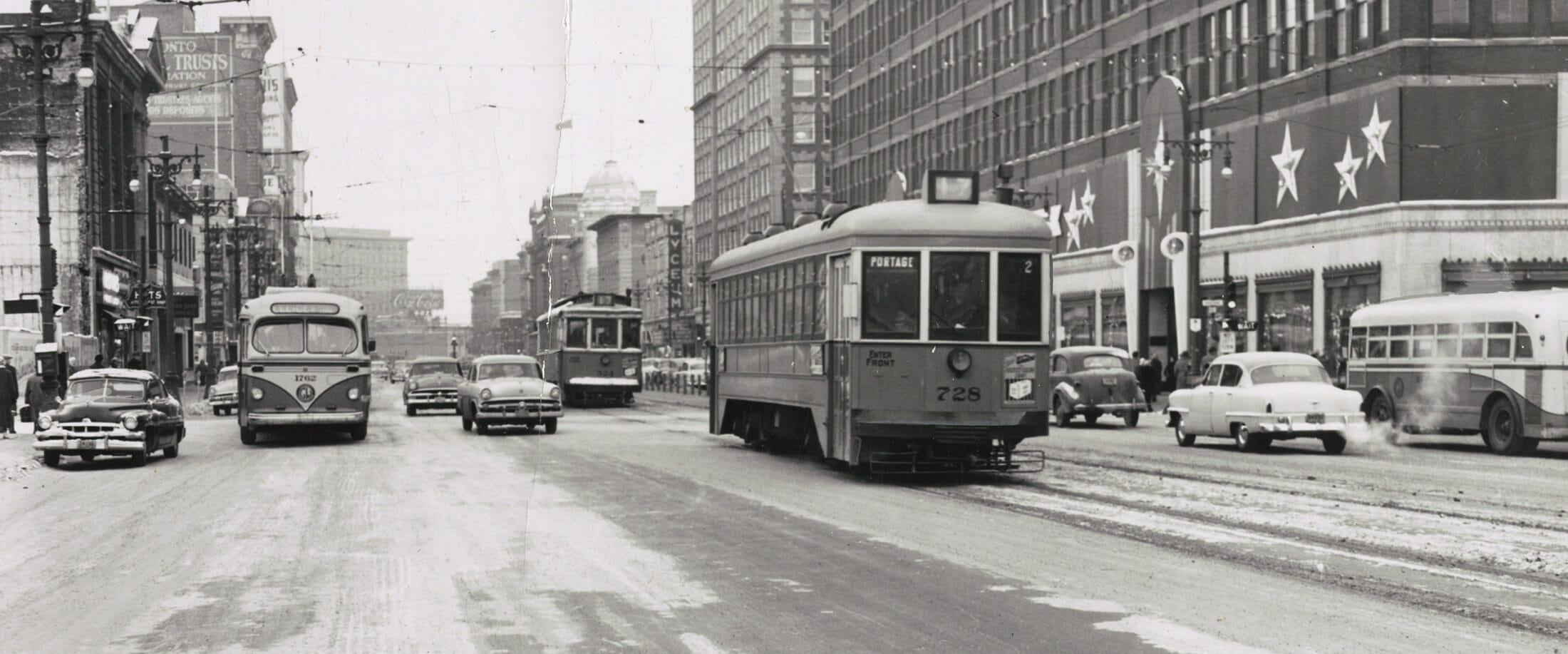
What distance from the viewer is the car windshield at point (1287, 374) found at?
2489 cm

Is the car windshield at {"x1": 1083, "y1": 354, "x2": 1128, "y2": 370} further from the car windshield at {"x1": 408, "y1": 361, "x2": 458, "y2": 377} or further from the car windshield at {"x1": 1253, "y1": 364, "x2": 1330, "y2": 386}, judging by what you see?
the car windshield at {"x1": 408, "y1": 361, "x2": 458, "y2": 377}

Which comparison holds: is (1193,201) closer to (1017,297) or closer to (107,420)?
(1017,297)

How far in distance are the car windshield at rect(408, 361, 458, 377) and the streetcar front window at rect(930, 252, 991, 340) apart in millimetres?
27665

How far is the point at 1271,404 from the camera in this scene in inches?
965

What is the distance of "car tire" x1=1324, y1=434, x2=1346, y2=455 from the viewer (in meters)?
24.7

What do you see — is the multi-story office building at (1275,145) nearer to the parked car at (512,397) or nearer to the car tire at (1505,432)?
the car tire at (1505,432)

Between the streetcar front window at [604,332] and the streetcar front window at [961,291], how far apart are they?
30.4 metres

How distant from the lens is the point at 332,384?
94.3ft

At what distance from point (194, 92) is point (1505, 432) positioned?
104420mm

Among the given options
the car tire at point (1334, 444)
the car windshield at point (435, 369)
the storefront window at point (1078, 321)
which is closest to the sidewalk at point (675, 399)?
the car windshield at point (435, 369)

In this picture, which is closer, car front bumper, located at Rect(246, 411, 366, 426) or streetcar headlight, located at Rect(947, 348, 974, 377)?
streetcar headlight, located at Rect(947, 348, 974, 377)

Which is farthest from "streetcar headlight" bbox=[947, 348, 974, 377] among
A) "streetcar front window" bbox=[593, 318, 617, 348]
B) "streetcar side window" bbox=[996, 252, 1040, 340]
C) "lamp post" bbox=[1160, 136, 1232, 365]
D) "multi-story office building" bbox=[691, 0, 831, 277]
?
"multi-story office building" bbox=[691, 0, 831, 277]

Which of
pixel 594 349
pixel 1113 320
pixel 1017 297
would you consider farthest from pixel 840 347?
pixel 1113 320

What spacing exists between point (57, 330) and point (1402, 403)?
4205 cm
